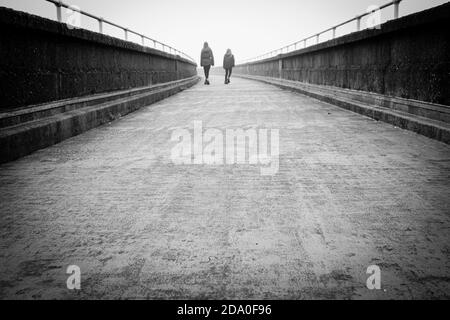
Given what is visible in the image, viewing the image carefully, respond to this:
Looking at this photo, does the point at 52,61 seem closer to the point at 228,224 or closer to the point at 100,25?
the point at 100,25

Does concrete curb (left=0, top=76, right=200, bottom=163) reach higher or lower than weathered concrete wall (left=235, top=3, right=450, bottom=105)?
lower

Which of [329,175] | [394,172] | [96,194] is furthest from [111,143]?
[394,172]

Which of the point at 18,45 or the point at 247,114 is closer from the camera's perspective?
the point at 18,45

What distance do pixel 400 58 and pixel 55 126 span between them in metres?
5.70

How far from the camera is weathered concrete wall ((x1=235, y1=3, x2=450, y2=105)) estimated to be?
219 inches

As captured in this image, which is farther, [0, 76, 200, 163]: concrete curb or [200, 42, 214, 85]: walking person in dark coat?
[200, 42, 214, 85]: walking person in dark coat

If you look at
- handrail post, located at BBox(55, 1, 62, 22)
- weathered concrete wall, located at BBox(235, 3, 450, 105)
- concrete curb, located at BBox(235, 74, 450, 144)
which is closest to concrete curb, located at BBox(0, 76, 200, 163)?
handrail post, located at BBox(55, 1, 62, 22)

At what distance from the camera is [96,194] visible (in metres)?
3.21

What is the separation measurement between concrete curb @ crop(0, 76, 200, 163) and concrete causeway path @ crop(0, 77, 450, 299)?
16 cm

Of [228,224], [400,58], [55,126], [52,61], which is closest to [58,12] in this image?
[52,61]

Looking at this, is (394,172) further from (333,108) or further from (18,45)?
(333,108)

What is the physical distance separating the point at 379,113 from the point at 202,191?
15.6ft

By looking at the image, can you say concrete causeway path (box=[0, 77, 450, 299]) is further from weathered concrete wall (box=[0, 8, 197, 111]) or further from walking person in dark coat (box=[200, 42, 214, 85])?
walking person in dark coat (box=[200, 42, 214, 85])

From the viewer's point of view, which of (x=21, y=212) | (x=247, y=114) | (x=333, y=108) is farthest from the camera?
(x=333, y=108)
